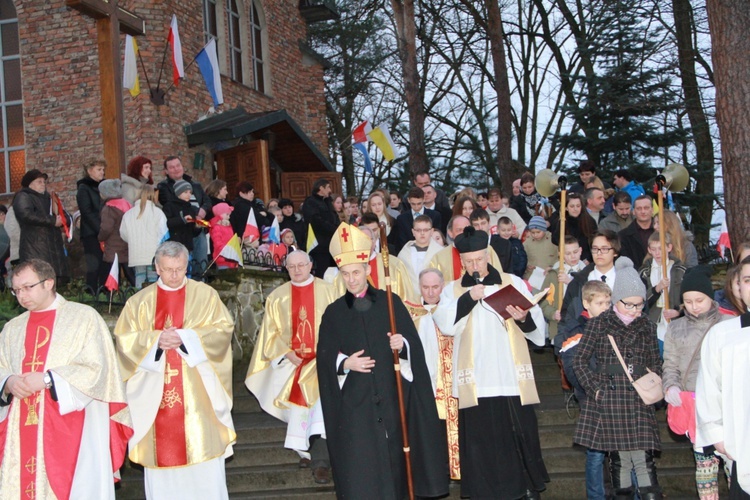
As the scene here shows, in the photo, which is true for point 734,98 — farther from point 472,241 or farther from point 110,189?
point 110,189

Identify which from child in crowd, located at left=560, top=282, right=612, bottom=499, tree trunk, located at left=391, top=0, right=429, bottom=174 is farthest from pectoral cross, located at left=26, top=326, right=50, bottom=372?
tree trunk, located at left=391, top=0, right=429, bottom=174

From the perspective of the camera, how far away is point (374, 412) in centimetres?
652

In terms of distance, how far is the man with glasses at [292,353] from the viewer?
788 cm

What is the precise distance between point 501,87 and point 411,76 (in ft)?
12.4

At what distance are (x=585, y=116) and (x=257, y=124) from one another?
20.3ft

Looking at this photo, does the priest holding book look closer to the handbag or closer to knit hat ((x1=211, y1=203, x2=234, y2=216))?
the handbag

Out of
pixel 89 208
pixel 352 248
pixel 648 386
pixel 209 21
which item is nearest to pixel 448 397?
pixel 352 248

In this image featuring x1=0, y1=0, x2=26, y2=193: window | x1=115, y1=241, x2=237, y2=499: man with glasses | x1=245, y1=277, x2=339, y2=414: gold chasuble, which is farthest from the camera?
x1=0, y1=0, x2=26, y2=193: window

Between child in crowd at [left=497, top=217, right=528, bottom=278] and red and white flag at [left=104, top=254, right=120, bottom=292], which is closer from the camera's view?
red and white flag at [left=104, top=254, right=120, bottom=292]

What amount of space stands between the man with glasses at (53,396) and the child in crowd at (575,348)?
330 cm

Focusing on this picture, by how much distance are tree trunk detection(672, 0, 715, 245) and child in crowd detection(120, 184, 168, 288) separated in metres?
9.98

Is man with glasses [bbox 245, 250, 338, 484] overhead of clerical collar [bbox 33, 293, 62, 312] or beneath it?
beneath

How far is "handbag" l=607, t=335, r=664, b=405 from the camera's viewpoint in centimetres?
646

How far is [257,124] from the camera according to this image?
17.6 m
